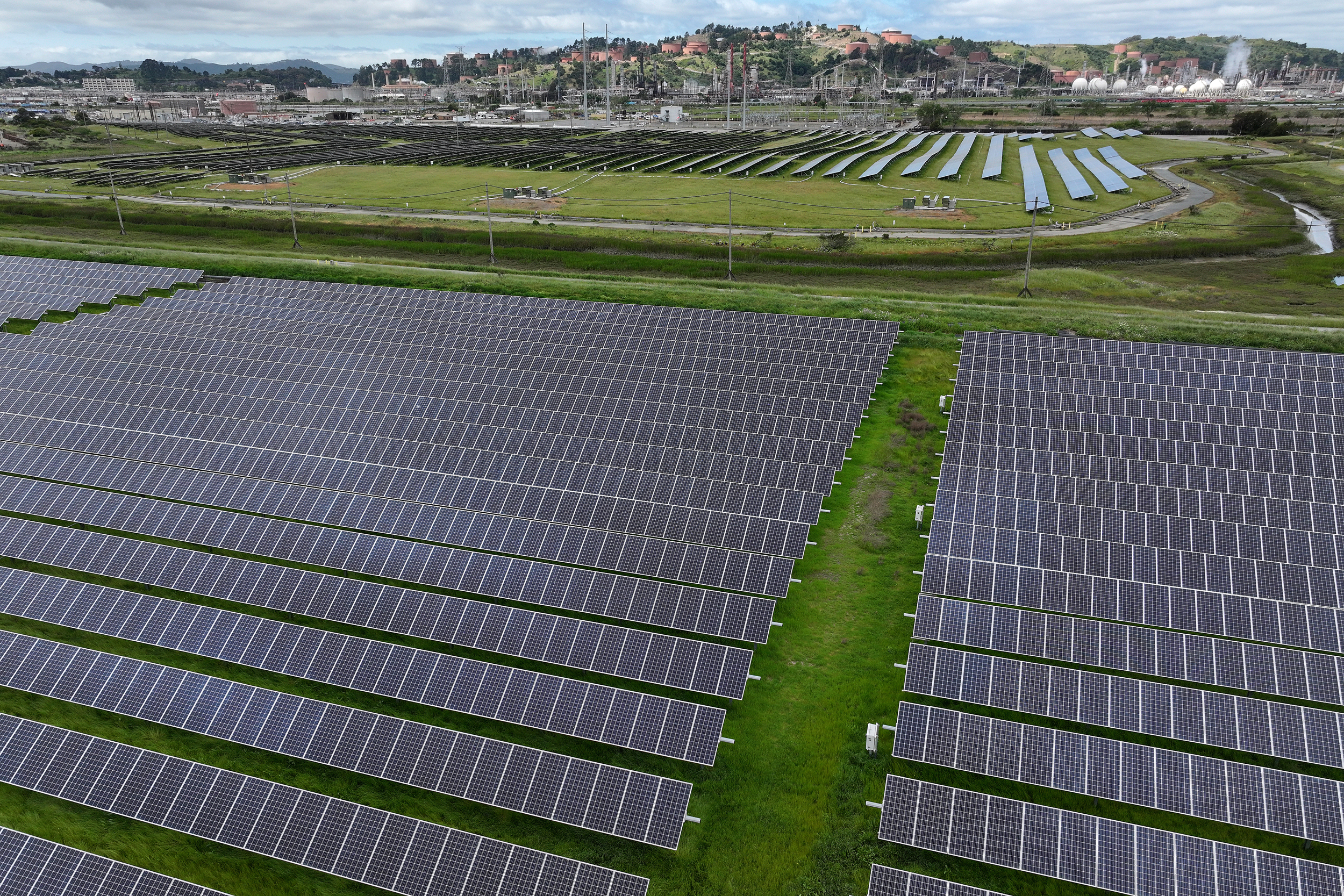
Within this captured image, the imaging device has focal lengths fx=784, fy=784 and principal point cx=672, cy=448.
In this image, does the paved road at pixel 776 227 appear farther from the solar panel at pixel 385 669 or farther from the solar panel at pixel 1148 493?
the solar panel at pixel 385 669

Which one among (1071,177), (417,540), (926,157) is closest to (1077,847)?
(417,540)

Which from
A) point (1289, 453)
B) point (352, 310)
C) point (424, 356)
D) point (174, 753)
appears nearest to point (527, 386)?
point (424, 356)

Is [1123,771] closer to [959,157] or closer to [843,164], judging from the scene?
[843,164]

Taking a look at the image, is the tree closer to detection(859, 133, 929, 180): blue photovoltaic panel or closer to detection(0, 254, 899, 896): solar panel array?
detection(859, 133, 929, 180): blue photovoltaic panel

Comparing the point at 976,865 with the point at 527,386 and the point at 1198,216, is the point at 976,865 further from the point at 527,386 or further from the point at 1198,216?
the point at 1198,216

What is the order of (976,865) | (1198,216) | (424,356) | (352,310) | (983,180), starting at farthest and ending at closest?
(983,180)
(1198,216)
(352,310)
(424,356)
(976,865)
